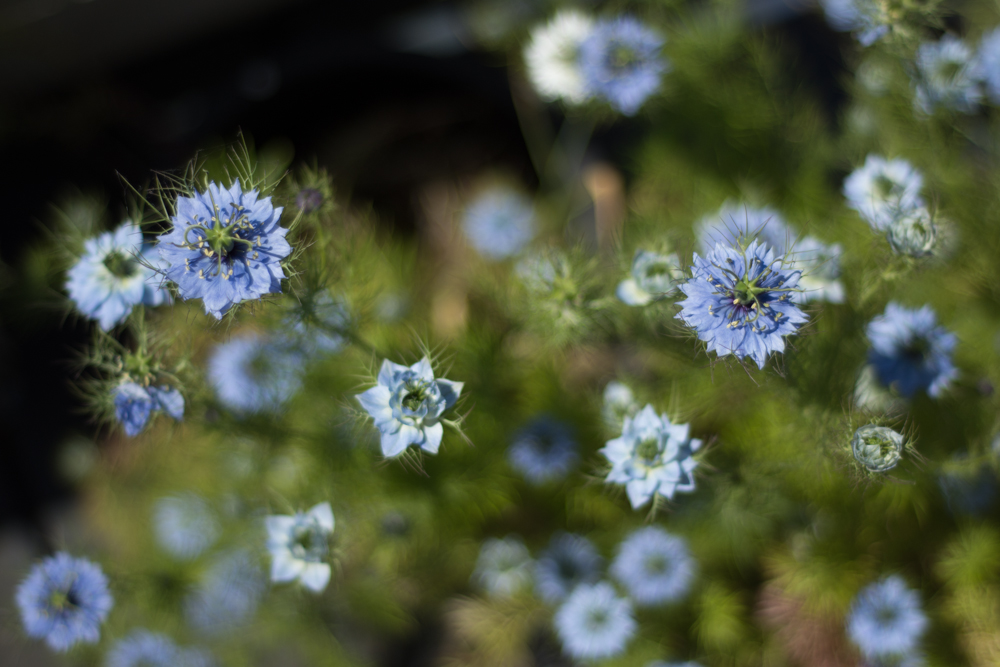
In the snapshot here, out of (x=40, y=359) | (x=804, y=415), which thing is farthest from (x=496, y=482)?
(x=40, y=359)

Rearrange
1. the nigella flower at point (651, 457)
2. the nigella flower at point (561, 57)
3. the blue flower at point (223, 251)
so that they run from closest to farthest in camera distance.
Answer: the blue flower at point (223, 251)
the nigella flower at point (651, 457)
the nigella flower at point (561, 57)

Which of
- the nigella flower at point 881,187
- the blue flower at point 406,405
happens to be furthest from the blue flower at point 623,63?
the blue flower at point 406,405

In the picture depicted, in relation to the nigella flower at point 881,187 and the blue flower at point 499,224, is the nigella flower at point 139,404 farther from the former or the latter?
the nigella flower at point 881,187

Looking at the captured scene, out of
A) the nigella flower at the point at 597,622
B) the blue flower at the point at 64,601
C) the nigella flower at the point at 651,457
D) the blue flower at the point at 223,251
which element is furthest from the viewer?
the nigella flower at the point at 597,622

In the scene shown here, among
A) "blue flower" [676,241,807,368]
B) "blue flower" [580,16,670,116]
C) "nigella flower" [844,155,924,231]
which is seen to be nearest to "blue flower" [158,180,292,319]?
"blue flower" [676,241,807,368]

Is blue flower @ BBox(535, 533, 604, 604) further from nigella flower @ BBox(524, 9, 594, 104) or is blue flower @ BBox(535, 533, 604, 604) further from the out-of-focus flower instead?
nigella flower @ BBox(524, 9, 594, 104)

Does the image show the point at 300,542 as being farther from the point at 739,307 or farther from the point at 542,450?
the point at 739,307

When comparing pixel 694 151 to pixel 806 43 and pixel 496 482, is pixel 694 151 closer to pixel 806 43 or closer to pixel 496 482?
pixel 806 43
